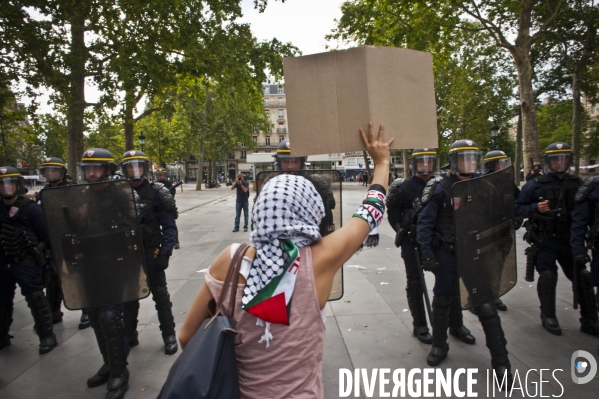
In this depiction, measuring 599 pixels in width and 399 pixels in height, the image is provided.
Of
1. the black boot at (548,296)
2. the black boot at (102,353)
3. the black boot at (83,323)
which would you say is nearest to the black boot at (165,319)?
the black boot at (102,353)

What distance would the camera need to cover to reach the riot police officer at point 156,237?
4.00 m

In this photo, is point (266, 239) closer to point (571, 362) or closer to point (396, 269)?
point (571, 362)

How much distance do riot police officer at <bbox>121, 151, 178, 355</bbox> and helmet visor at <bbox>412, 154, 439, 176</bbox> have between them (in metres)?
2.63

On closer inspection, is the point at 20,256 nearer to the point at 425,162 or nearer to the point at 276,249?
the point at 276,249

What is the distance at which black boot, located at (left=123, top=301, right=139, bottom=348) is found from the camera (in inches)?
163

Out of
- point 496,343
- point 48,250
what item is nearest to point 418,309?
point 496,343

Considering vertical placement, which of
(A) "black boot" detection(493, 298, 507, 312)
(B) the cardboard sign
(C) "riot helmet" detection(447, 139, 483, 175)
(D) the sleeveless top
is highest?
(B) the cardboard sign

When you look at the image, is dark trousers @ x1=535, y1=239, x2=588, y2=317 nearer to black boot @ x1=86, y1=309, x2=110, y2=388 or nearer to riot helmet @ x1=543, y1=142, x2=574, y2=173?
riot helmet @ x1=543, y1=142, x2=574, y2=173

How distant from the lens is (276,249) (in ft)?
4.44

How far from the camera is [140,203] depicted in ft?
12.9

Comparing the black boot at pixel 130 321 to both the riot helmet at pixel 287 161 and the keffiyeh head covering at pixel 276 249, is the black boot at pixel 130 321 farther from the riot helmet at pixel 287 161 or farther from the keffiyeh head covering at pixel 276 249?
the keffiyeh head covering at pixel 276 249

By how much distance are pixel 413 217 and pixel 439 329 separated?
116 centimetres

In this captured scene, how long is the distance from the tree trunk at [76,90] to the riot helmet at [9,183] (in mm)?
8473

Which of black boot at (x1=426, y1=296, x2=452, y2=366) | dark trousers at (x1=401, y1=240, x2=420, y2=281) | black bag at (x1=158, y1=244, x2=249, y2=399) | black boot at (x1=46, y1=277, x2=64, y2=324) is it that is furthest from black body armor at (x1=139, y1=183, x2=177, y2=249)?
black bag at (x1=158, y1=244, x2=249, y2=399)
